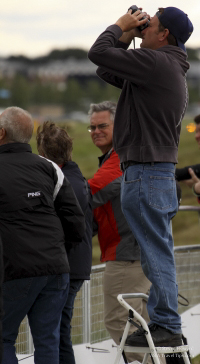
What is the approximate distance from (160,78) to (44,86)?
35994 mm

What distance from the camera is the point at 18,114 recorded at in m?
3.27

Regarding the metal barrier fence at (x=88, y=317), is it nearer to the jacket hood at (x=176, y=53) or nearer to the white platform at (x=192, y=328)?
the white platform at (x=192, y=328)

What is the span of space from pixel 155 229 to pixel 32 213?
2.04 ft

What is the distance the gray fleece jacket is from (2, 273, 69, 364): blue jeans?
761 millimetres

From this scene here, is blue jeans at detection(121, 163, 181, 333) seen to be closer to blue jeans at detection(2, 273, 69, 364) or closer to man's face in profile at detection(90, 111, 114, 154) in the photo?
blue jeans at detection(2, 273, 69, 364)

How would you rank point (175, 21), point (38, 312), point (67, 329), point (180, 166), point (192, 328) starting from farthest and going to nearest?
point (180, 166) < point (192, 328) < point (67, 329) < point (38, 312) < point (175, 21)

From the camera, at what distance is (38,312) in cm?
318

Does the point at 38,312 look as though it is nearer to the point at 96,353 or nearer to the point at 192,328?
the point at 96,353

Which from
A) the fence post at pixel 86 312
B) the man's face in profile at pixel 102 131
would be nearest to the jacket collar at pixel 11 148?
the man's face in profile at pixel 102 131

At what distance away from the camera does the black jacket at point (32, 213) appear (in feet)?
9.83

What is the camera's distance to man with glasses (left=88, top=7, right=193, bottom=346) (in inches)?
116

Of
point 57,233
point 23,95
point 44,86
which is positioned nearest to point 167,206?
point 57,233

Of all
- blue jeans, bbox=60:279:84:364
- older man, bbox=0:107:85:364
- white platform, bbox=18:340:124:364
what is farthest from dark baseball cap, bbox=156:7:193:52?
white platform, bbox=18:340:124:364

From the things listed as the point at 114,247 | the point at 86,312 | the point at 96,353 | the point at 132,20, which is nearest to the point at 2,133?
the point at 132,20
